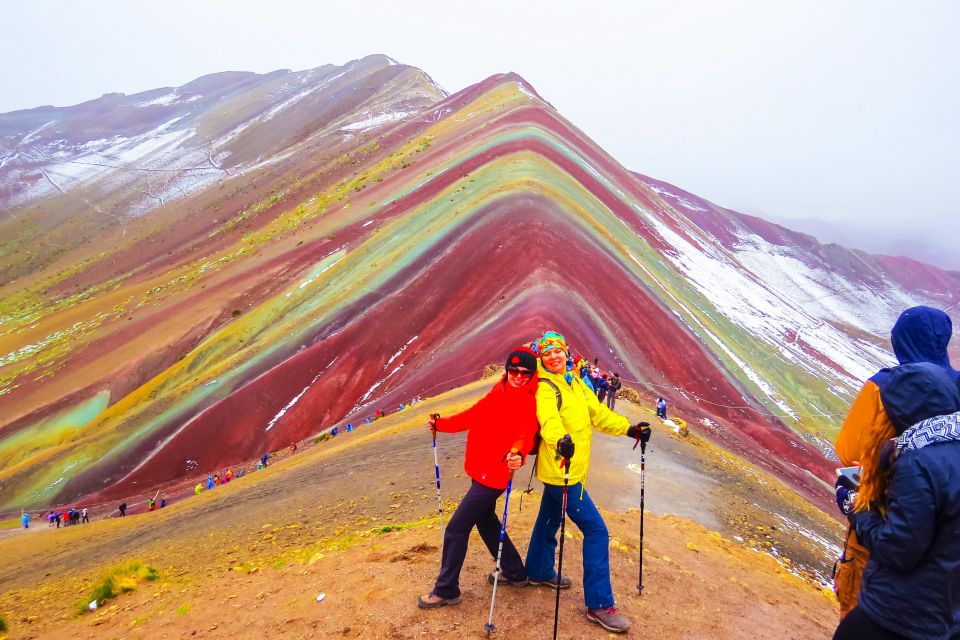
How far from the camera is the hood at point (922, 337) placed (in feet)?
11.2

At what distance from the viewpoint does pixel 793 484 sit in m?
18.4

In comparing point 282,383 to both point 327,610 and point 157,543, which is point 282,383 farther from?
point 327,610

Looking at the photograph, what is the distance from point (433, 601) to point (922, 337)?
4666 mm

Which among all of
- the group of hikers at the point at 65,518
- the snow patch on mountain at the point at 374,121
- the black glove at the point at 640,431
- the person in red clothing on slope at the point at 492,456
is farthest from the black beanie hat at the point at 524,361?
the snow patch on mountain at the point at 374,121

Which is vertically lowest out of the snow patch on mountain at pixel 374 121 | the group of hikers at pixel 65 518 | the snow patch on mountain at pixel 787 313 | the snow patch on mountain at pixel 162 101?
the group of hikers at pixel 65 518

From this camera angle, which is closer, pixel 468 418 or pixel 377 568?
pixel 468 418

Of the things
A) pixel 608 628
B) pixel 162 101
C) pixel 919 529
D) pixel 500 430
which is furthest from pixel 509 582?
pixel 162 101

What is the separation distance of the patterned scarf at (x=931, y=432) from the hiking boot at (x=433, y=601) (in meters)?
4.15

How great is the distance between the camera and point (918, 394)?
3.03 metres

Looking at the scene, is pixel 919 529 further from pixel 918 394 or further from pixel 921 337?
pixel 921 337

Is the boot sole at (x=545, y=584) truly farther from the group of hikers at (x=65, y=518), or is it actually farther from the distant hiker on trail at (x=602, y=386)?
the group of hikers at (x=65, y=518)

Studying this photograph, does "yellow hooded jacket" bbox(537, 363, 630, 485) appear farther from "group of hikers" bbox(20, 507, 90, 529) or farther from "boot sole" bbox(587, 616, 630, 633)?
"group of hikers" bbox(20, 507, 90, 529)

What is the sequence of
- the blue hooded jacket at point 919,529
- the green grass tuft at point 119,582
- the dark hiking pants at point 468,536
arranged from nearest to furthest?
the blue hooded jacket at point 919,529 → the dark hiking pants at point 468,536 → the green grass tuft at point 119,582

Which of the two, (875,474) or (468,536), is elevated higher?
(875,474)
